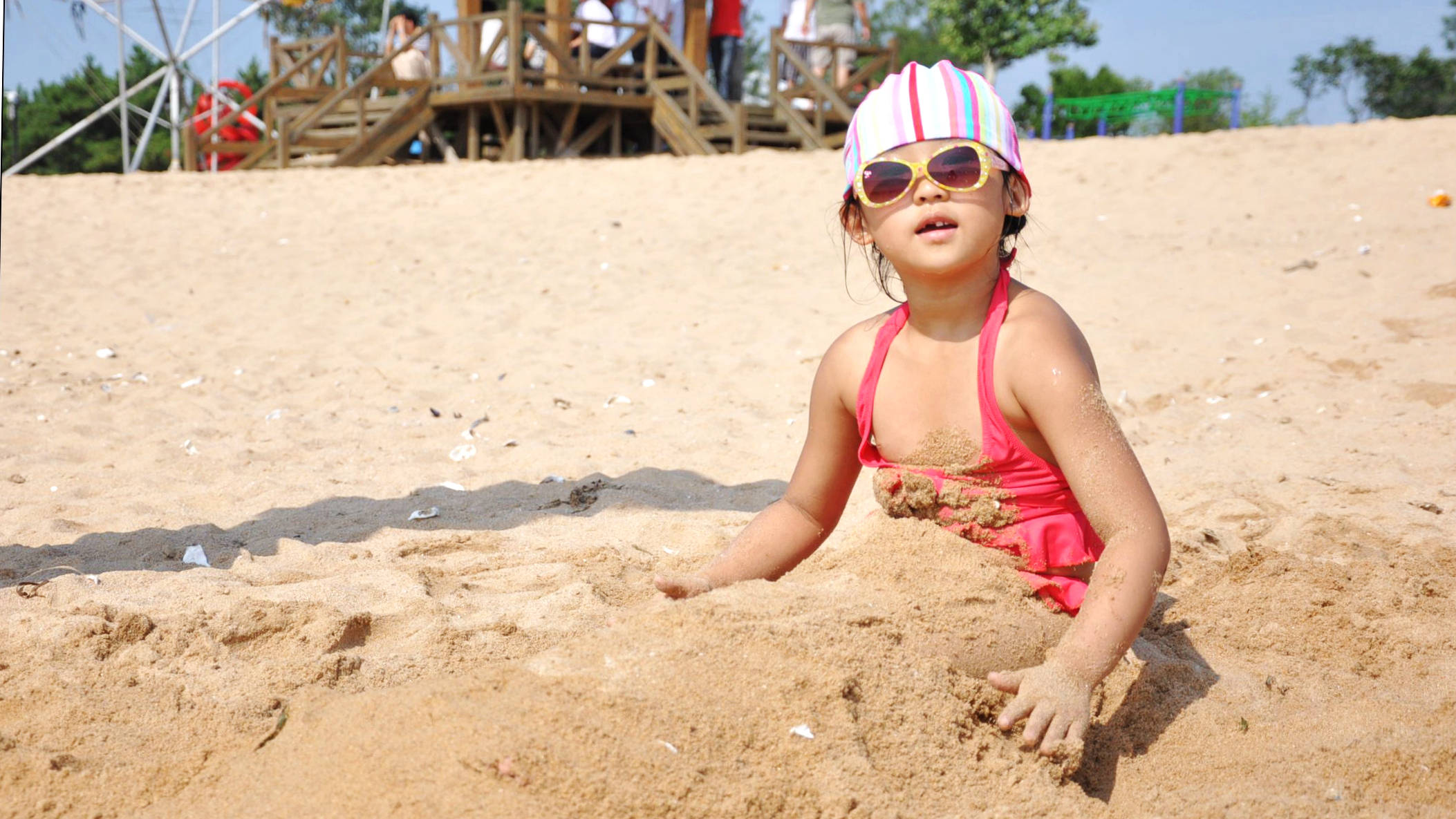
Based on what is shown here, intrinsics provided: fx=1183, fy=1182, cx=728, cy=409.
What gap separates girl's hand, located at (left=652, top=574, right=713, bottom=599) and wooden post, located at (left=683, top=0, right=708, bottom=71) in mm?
13352

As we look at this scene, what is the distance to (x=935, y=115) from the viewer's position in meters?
2.26

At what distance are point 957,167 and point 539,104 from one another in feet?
43.7

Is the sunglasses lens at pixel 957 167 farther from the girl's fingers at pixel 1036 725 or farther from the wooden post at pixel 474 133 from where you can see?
the wooden post at pixel 474 133

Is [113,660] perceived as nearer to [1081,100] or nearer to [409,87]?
[409,87]

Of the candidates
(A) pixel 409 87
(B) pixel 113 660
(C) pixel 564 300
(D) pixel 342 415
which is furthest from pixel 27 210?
(B) pixel 113 660

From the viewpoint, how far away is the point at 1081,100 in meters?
20.3

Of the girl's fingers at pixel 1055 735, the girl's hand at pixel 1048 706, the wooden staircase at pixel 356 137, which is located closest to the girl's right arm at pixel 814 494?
the girl's hand at pixel 1048 706

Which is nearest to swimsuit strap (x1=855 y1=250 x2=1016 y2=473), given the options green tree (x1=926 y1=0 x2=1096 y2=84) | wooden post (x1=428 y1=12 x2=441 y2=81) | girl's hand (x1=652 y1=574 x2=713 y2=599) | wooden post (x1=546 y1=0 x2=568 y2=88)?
girl's hand (x1=652 y1=574 x2=713 y2=599)

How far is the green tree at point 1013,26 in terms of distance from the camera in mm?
26594

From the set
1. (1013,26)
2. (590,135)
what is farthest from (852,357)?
(1013,26)

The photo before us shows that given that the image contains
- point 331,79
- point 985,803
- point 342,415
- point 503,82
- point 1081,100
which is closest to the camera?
point 985,803

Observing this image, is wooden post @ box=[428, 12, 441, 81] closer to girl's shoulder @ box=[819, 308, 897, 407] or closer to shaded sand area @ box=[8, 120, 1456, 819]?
shaded sand area @ box=[8, 120, 1456, 819]

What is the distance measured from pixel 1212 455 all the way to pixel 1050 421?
2.55m

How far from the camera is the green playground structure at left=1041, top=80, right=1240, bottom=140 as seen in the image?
18156 millimetres
